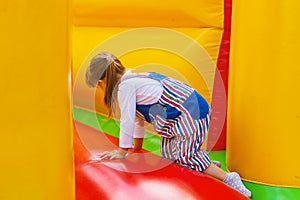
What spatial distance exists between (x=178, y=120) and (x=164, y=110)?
1.9 inches

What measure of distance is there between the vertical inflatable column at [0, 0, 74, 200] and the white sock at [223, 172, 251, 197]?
2.42 ft

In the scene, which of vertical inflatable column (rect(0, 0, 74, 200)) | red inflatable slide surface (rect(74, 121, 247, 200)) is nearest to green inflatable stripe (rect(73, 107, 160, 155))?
red inflatable slide surface (rect(74, 121, 247, 200))

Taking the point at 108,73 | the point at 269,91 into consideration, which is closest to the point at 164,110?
the point at 108,73

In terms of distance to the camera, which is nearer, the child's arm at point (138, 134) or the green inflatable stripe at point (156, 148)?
the green inflatable stripe at point (156, 148)

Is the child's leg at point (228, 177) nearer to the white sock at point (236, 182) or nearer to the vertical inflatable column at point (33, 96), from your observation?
the white sock at point (236, 182)

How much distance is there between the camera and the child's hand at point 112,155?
139cm

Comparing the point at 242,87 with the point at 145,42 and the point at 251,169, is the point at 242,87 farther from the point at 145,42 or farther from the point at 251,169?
the point at 145,42

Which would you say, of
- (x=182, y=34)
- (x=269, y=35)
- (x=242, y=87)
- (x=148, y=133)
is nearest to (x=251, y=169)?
(x=242, y=87)

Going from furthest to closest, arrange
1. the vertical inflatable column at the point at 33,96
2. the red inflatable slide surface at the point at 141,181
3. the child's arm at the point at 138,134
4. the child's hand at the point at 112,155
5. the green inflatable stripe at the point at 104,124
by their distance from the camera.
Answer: the green inflatable stripe at the point at 104,124
the child's arm at the point at 138,134
the child's hand at the point at 112,155
the red inflatable slide surface at the point at 141,181
the vertical inflatable column at the point at 33,96

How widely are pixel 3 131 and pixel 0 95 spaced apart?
0.17ft

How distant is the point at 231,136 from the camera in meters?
1.60

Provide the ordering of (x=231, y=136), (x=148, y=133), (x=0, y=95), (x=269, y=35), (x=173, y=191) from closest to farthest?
(x=0, y=95)
(x=173, y=191)
(x=269, y=35)
(x=231, y=136)
(x=148, y=133)

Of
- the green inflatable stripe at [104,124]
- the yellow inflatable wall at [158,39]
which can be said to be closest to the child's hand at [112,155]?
the green inflatable stripe at [104,124]

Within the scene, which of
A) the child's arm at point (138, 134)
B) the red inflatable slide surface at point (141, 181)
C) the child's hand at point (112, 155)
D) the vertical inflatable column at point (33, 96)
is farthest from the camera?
the child's arm at point (138, 134)
